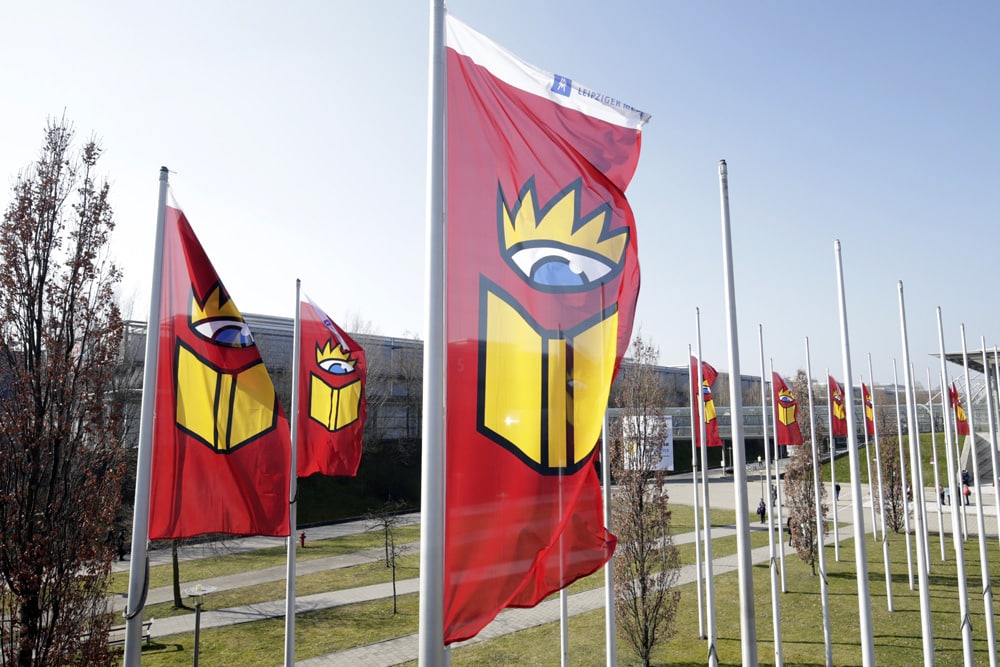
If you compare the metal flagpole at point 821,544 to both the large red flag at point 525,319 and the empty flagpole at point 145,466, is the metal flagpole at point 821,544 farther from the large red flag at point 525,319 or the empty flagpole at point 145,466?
the empty flagpole at point 145,466

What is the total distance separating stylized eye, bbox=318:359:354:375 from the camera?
35.8 feet

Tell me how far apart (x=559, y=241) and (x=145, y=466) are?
4.59 m

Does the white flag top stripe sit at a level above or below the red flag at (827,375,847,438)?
above

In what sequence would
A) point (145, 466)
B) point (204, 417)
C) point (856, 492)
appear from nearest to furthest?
point (145, 466), point (204, 417), point (856, 492)

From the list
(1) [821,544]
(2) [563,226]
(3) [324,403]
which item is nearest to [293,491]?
(3) [324,403]

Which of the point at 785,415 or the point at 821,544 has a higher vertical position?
the point at 785,415

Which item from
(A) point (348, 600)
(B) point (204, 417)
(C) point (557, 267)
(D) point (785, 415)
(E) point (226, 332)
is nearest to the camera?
(C) point (557, 267)

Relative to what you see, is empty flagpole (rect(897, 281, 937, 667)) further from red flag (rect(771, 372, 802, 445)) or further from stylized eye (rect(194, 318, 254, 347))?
stylized eye (rect(194, 318, 254, 347))

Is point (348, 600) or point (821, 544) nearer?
point (821, 544)

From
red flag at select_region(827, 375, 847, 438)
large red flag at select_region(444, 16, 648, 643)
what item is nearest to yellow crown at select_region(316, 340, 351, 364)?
large red flag at select_region(444, 16, 648, 643)

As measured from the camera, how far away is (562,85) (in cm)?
487

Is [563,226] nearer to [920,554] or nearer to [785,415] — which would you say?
[920,554]

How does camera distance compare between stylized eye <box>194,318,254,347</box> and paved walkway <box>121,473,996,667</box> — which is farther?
paved walkway <box>121,473,996,667</box>

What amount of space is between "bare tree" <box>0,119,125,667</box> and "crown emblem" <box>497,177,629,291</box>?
4.99 metres
